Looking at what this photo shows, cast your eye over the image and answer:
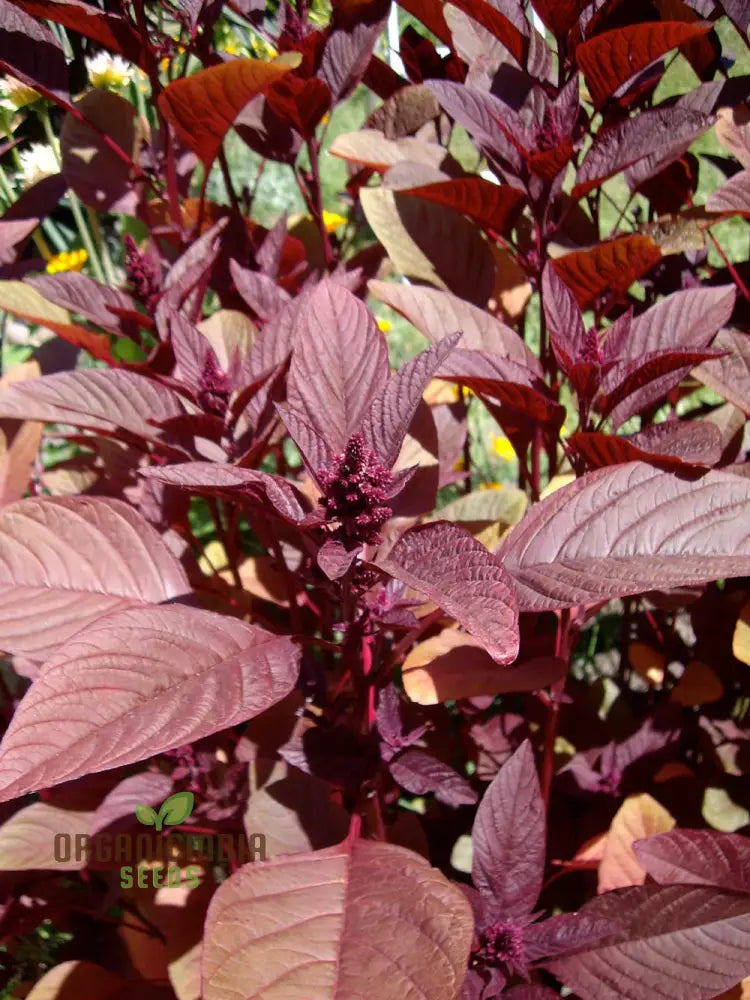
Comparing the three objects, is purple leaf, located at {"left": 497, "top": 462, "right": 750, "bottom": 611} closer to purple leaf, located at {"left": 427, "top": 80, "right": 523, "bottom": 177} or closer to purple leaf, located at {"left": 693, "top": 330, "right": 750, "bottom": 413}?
purple leaf, located at {"left": 693, "top": 330, "right": 750, "bottom": 413}

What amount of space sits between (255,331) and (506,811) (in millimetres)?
620

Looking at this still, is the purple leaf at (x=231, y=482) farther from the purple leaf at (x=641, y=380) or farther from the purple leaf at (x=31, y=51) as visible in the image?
the purple leaf at (x=31, y=51)

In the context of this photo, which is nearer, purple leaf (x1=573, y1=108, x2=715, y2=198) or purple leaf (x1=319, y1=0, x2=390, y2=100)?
purple leaf (x1=573, y1=108, x2=715, y2=198)

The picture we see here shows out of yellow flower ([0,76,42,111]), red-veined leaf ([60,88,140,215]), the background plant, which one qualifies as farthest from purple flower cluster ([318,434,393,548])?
yellow flower ([0,76,42,111])

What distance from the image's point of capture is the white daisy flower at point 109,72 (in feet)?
5.41

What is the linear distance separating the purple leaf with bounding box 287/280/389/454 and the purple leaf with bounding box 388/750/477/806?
31cm

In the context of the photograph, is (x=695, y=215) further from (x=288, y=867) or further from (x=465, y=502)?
(x=288, y=867)

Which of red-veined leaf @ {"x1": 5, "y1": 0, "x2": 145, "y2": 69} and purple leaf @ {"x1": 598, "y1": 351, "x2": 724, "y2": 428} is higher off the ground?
red-veined leaf @ {"x1": 5, "y1": 0, "x2": 145, "y2": 69}

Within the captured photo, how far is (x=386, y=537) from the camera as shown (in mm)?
907

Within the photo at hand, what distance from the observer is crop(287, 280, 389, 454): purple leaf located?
763mm

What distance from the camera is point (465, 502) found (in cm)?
108

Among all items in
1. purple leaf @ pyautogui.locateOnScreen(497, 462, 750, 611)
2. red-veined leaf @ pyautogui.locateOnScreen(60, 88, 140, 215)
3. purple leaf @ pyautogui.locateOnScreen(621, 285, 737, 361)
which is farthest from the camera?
red-veined leaf @ pyautogui.locateOnScreen(60, 88, 140, 215)

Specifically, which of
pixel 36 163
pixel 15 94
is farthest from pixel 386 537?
pixel 36 163

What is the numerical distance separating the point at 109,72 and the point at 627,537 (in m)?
1.51
